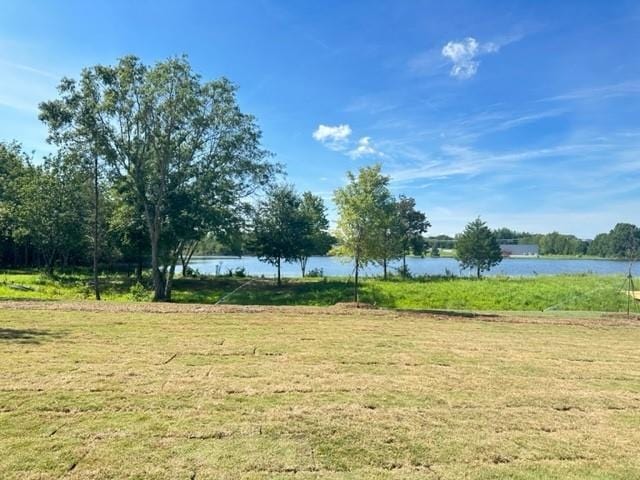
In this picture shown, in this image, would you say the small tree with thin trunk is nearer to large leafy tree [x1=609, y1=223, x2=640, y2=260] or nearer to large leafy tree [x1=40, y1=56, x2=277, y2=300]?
large leafy tree [x1=609, y1=223, x2=640, y2=260]

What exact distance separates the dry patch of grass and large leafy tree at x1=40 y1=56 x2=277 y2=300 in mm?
11392

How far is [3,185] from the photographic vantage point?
32.7 metres

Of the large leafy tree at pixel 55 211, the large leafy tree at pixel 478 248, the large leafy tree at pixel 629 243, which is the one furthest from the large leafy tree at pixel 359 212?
the large leafy tree at pixel 478 248

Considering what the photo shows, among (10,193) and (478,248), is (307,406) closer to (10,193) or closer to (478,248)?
(10,193)

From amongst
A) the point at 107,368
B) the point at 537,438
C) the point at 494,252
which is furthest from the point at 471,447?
the point at 494,252

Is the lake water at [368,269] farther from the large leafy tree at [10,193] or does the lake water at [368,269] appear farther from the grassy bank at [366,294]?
the large leafy tree at [10,193]

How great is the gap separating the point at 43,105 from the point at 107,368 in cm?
1492

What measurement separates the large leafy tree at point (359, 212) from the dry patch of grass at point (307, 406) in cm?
1059

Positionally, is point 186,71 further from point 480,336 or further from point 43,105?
point 480,336

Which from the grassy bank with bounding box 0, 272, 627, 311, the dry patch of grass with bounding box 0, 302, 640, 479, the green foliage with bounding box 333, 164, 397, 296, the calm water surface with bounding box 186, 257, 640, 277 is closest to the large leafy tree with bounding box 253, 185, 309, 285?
the grassy bank with bounding box 0, 272, 627, 311

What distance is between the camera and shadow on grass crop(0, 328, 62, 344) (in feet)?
22.1

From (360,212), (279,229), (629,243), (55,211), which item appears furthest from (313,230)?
(629,243)

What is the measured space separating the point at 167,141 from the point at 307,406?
1663 centimetres

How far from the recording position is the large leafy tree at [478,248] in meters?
46.5
